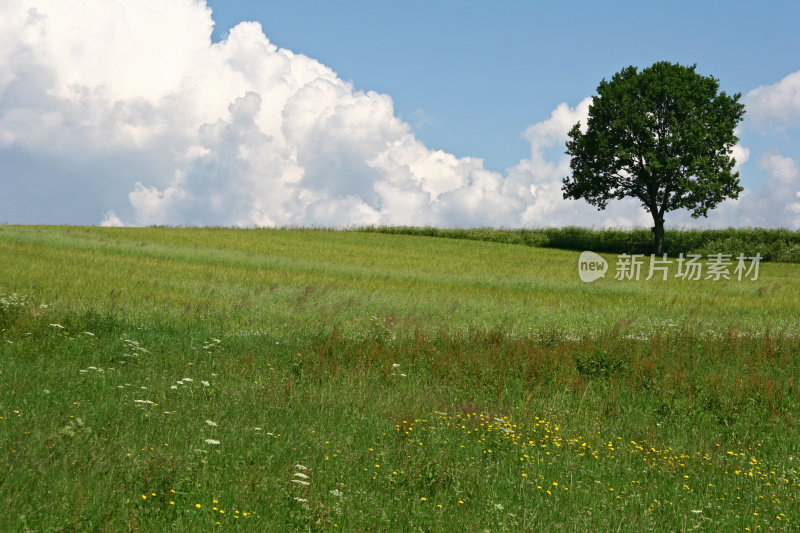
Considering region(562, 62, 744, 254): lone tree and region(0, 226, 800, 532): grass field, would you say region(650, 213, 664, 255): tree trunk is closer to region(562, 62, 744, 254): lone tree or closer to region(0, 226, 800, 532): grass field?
region(562, 62, 744, 254): lone tree

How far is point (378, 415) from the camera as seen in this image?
8320 mm

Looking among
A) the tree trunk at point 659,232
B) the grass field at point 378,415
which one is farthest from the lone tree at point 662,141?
the grass field at point 378,415

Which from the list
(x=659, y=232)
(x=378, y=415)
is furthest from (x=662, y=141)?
(x=378, y=415)

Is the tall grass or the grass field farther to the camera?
the tall grass

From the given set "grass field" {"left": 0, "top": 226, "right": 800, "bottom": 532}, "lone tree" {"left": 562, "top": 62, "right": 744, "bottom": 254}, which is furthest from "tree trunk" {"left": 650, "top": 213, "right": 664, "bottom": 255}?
"grass field" {"left": 0, "top": 226, "right": 800, "bottom": 532}

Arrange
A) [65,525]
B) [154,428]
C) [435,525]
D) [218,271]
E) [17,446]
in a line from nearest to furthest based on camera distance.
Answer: [65,525] → [435,525] → [17,446] → [154,428] → [218,271]

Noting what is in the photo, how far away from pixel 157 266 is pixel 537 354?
19.9m

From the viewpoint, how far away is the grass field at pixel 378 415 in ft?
18.3

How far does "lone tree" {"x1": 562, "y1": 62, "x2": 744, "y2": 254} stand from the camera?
50625 millimetres

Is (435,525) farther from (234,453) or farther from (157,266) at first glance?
(157,266)

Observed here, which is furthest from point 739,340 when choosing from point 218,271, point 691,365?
point 218,271

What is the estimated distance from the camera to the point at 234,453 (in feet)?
21.5

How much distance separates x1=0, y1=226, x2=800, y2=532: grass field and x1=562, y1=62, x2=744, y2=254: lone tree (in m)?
34.6

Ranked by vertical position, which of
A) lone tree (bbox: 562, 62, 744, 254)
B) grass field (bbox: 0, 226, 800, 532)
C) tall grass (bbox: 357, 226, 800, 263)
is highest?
lone tree (bbox: 562, 62, 744, 254)
